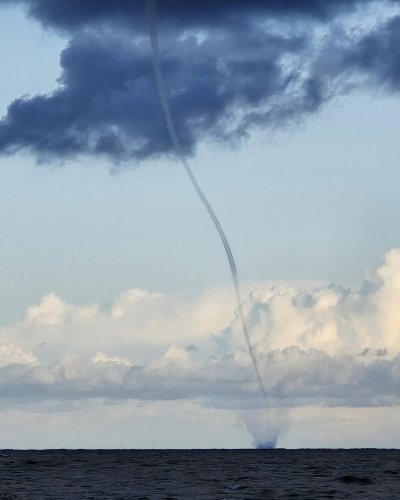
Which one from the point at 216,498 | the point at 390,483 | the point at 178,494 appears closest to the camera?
the point at 216,498

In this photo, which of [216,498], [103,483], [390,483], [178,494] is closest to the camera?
[216,498]

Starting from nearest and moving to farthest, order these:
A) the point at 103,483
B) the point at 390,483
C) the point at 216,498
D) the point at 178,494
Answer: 1. the point at 216,498
2. the point at 178,494
3. the point at 390,483
4. the point at 103,483

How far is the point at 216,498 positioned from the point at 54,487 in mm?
27557

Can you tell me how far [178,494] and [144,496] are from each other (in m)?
5.67

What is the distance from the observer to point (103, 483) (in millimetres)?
125438

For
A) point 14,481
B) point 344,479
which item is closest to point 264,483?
point 344,479

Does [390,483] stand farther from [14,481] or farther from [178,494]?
[14,481]

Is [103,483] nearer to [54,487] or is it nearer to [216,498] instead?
[54,487]

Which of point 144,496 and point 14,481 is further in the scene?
point 14,481

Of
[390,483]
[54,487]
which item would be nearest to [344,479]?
[390,483]

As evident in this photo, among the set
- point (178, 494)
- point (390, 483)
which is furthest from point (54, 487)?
point (390, 483)

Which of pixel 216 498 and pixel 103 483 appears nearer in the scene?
pixel 216 498

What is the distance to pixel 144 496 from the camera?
100125 millimetres

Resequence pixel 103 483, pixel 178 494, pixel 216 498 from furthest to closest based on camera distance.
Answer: pixel 103 483, pixel 178 494, pixel 216 498
